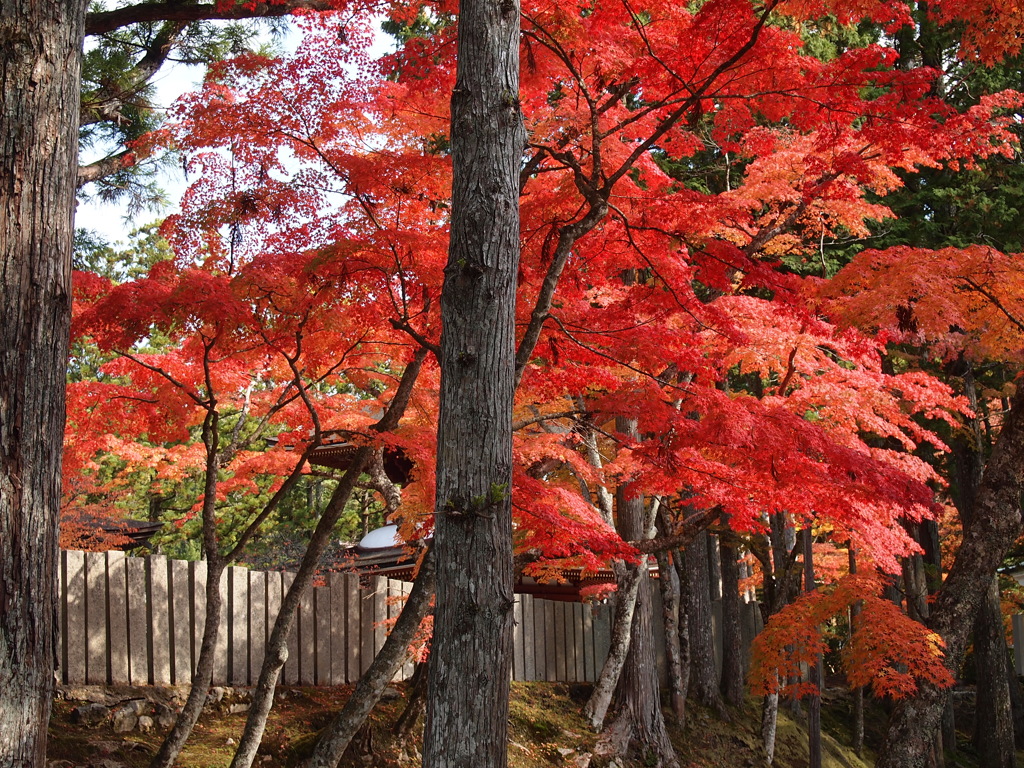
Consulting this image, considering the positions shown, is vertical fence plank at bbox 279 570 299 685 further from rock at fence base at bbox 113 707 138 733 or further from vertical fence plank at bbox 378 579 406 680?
rock at fence base at bbox 113 707 138 733

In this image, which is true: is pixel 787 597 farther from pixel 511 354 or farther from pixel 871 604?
pixel 511 354

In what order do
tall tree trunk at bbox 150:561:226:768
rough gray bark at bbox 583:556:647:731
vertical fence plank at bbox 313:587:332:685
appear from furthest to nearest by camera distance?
rough gray bark at bbox 583:556:647:731
vertical fence plank at bbox 313:587:332:685
tall tree trunk at bbox 150:561:226:768

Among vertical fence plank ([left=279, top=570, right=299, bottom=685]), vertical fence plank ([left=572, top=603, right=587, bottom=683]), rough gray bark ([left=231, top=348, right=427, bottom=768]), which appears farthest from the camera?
vertical fence plank ([left=572, top=603, right=587, bottom=683])

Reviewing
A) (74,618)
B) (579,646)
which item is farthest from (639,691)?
(74,618)

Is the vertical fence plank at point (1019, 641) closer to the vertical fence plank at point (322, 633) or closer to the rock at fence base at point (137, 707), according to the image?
the vertical fence plank at point (322, 633)

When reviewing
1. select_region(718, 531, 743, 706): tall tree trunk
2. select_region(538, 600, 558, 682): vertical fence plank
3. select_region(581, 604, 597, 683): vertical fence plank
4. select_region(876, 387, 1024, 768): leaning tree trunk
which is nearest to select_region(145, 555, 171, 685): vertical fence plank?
select_region(538, 600, 558, 682): vertical fence plank

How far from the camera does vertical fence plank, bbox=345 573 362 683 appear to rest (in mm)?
11070

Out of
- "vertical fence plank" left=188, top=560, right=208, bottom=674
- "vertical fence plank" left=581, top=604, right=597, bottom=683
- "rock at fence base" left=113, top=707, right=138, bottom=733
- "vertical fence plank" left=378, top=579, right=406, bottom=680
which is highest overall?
"vertical fence plank" left=188, top=560, right=208, bottom=674

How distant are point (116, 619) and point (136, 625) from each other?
0.74 feet

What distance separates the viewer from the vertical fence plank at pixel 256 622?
32.5 ft

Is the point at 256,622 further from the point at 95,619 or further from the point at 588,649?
the point at 588,649

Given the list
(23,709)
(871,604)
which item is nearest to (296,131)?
(23,709)

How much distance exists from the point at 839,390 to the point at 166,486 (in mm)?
13558

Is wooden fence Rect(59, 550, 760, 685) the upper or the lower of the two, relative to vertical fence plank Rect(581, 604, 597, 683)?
upper
